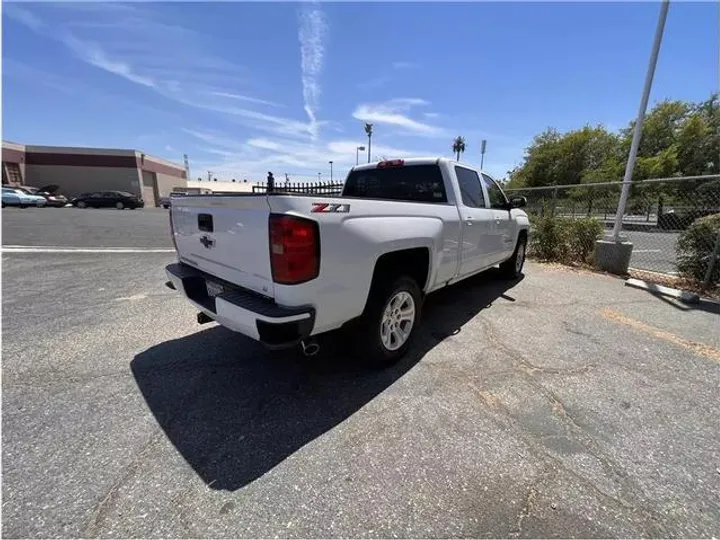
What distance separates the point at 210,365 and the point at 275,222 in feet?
5.87

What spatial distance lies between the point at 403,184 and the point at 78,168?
158ft

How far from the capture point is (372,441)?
2262mm

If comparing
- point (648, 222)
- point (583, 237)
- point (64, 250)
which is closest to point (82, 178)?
point (64, 250)

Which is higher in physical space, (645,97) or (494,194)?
(645,97)

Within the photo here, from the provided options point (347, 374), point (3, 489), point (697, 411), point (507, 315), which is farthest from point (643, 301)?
point (3, 489)

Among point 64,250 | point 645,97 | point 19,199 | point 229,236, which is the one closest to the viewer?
point 229,236

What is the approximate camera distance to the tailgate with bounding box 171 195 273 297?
7.64ft

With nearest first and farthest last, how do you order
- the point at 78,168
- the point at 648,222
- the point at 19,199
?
the point at 648,222 < the point at 19,199 < the point at 78,168

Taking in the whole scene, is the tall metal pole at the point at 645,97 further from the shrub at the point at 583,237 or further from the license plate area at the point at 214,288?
the license plate area at the point at 214,288

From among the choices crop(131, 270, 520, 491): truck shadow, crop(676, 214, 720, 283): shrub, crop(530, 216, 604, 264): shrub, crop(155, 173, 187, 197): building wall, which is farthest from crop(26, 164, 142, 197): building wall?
crop(676, 214, 720, 283): shrub

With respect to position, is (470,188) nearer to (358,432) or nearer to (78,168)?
(358,432)

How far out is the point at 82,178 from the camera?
3853 cm

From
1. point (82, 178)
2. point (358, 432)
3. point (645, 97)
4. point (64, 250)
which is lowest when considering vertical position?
point (358, 432)

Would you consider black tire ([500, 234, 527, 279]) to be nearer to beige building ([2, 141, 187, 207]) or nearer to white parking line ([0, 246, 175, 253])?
white parking line ([0, 246, 175, 253])
